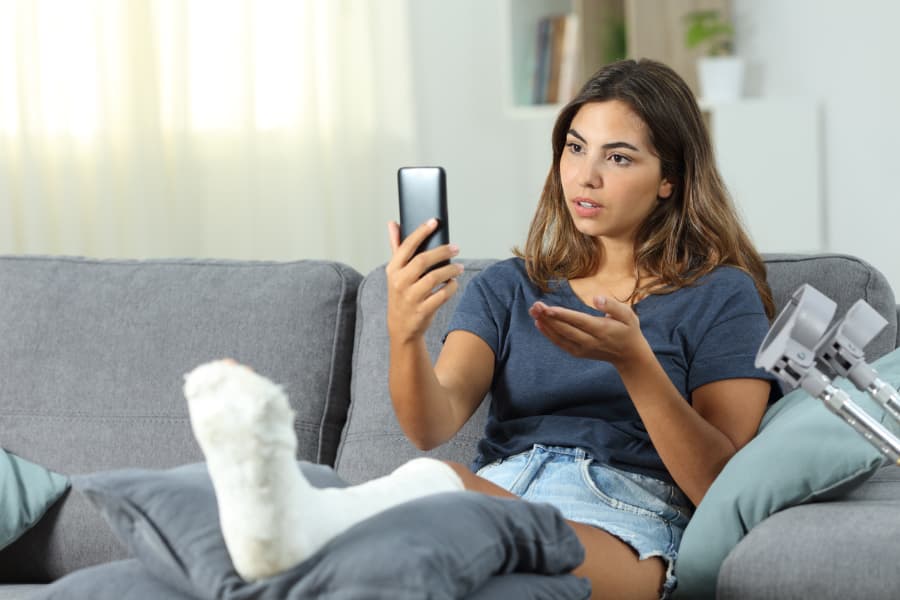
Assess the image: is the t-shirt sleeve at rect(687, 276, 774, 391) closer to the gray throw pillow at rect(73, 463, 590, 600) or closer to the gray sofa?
the gray sofa

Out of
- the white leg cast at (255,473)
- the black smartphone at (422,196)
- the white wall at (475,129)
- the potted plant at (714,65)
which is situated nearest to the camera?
the white leg cast at (255,473)

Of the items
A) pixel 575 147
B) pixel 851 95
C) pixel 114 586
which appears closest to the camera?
pixel 114 586

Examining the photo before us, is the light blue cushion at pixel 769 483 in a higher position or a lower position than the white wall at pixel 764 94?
lower

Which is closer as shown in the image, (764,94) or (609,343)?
(609,343)

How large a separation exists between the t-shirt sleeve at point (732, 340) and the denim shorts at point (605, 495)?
0.15m

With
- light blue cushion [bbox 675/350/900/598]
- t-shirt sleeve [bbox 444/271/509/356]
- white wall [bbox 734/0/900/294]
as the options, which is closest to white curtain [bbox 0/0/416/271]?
white wall [bbox 734/0/900/294]

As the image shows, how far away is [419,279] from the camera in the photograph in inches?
54.6

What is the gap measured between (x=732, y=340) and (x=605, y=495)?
10.4 inches

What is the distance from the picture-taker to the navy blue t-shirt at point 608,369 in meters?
1.55

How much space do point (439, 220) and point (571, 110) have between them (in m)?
0.40

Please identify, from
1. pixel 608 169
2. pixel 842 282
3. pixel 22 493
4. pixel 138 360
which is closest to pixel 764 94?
pixel 842 282

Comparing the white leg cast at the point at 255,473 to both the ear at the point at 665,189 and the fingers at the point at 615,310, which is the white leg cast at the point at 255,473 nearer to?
the fingers at the point at 615,310

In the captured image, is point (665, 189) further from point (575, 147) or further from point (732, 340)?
point (732, 340)

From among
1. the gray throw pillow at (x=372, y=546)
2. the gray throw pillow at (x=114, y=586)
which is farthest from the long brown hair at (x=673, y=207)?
the gray throw pillow at (x=114, y=586)
